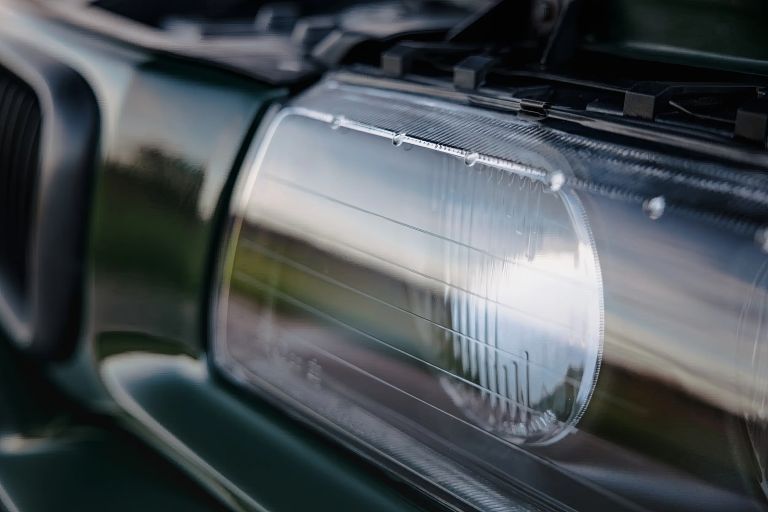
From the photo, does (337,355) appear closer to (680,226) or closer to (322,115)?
(322,115)

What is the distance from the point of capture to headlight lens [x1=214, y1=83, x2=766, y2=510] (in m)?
0.76

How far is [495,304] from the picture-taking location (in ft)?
2.98

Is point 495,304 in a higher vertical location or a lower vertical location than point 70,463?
higher

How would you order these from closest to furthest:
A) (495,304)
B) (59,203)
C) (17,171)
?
(495,304), (59,203), (17,171)

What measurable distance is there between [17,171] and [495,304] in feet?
3.29

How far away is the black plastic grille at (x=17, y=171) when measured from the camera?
4.92 ft

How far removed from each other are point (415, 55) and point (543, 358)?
503 mm

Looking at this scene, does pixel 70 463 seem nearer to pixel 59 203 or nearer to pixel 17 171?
pixel 59 203

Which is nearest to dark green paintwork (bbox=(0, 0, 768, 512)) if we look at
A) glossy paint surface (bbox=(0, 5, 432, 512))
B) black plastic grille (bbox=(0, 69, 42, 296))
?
glossy paint surface (bbox=(0, 5, 432, 512))

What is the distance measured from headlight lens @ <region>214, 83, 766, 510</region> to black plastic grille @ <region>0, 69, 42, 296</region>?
1.67 feet

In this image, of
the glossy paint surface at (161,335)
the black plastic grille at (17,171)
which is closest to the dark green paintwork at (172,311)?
the glossy paint surface at (161,335)

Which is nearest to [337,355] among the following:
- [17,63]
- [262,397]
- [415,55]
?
[262,397]

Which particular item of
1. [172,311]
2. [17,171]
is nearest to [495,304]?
[172,311]

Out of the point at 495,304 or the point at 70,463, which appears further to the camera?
the point at 70,463
